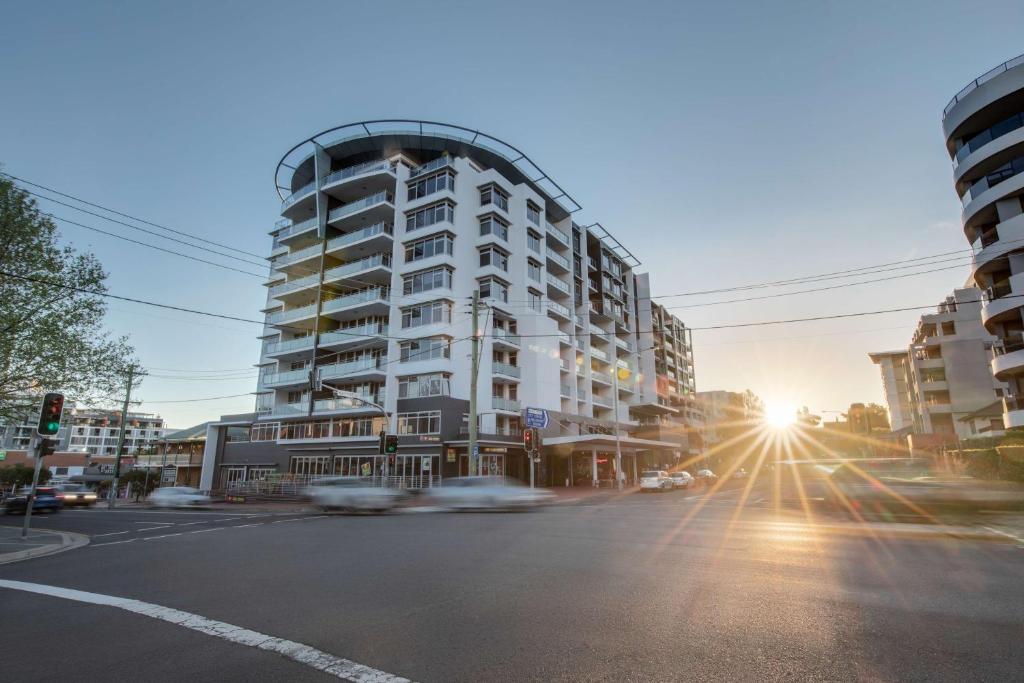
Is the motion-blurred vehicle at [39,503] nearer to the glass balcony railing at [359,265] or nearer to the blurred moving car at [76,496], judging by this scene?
the blurred moving car at [76,496]

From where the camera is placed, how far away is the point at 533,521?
14.7 m

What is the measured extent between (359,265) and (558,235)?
19.6m

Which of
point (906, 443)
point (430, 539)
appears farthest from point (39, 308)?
point (906, 443)

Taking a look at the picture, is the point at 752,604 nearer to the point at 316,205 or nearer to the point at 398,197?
the point at 398,197

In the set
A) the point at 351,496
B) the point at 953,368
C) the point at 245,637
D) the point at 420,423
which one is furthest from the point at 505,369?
the point at 953,368

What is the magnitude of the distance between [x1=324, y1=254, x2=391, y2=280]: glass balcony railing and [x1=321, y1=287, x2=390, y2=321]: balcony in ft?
6.08

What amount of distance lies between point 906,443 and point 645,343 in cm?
3611

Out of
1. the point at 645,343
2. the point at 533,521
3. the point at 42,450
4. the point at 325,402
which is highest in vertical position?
the point at 645,343

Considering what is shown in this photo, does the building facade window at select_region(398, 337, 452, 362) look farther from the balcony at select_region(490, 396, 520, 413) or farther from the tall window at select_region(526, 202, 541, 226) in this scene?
the tall window at select_region(526, 202, 541, 226)

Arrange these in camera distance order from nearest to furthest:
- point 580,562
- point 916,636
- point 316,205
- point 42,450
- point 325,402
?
point 916,636 → point 580,562 → point 42,450 → point 325,402 → point 316,205

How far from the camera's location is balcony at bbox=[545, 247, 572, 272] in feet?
164

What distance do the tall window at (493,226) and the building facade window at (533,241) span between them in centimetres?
287

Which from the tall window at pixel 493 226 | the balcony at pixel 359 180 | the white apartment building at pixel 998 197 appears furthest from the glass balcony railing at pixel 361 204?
the white apartment building at pixel 998 197

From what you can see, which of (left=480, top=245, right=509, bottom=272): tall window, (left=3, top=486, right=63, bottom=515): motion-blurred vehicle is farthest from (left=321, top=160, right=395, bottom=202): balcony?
(left=3, top=486, right=63, bottom=515): motion-blurred vehicle
